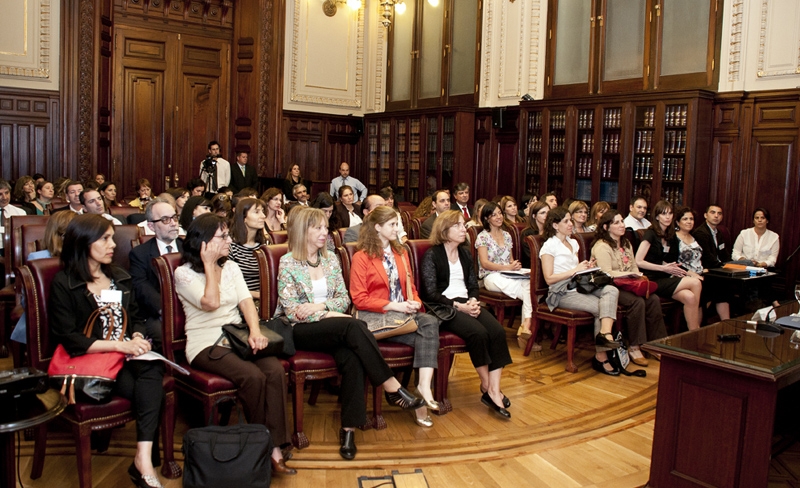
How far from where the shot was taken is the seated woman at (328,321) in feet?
12.0

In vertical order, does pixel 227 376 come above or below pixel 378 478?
above

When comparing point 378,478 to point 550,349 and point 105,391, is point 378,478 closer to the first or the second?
point 105,391

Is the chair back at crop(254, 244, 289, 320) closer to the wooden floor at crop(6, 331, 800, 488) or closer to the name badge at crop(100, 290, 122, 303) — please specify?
the wooden floor at crop(6, 331, 800, 488)

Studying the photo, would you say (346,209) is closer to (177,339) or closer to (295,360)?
(295,360)

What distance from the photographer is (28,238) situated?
4.34 metres

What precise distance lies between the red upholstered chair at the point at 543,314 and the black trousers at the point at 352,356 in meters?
1.96

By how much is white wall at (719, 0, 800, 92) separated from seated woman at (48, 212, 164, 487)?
7.35 meters

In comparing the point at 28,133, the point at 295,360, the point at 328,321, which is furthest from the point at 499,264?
the point at 28,133

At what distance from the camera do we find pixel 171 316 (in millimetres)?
3494

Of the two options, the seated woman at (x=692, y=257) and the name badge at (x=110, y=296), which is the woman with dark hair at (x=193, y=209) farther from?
the seated woman at (x=692, y=257)

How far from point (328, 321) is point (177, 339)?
782mm

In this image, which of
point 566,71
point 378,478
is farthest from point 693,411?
point 566,71

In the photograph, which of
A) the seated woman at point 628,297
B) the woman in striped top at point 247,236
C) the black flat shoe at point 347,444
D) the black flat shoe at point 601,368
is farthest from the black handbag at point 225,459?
the seated woman at point 628,297

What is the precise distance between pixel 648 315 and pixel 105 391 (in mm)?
4150
